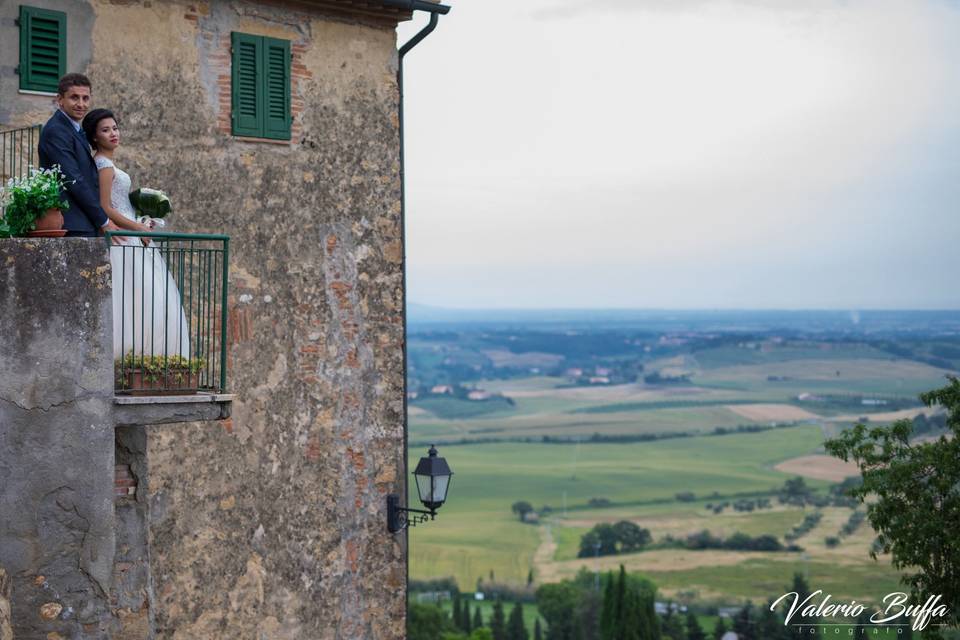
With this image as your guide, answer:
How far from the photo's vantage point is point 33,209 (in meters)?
8.06

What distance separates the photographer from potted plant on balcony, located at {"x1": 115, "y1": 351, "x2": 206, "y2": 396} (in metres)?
8.46

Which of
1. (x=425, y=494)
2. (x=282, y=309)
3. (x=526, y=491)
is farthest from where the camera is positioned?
(x=526, y=491)

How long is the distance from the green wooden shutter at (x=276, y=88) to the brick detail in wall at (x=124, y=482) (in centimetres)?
481

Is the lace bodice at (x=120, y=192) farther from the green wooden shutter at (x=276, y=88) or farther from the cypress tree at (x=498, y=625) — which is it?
A: the cypress tree at (x=498, y=625)

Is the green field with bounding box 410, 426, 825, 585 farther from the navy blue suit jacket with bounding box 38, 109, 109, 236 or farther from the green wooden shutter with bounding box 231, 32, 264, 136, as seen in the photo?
the navy blue suit jacket with bounding box 38, 109, 109, 236

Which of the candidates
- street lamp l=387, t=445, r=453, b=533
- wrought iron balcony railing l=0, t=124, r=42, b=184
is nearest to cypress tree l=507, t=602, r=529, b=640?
street lamp l=387, t=445, r=453, b=533

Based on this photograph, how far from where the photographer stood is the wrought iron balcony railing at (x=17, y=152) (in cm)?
1079

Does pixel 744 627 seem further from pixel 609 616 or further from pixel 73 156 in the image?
pixel 73 156

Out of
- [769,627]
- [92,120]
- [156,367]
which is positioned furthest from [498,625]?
[92,120]

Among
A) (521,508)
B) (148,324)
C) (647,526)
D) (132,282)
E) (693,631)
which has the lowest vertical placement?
(521,508)

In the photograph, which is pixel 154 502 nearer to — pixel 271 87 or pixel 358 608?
pixel 358 608

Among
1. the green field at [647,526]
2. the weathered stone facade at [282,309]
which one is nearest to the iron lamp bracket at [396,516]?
the weathered stone facade at [282,309]

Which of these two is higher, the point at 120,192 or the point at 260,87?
the point at 260,87

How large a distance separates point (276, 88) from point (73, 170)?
4220 millimetres
